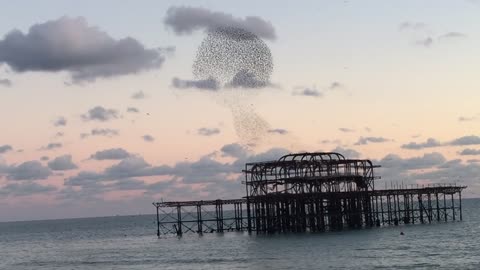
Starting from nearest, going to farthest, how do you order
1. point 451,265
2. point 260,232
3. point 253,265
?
point 451,265 < point 253,265 < point 260,232

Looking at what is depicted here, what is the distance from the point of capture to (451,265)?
61281mm

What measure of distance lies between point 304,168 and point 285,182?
2826 mm

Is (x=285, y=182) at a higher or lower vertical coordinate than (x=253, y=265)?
higher

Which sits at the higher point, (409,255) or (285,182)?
(285,182)

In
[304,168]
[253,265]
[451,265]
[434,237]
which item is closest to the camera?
[451,265]

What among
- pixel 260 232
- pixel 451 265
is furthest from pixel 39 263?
pixel 451 265

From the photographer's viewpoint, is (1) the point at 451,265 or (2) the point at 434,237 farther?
(2) the point at 434,237

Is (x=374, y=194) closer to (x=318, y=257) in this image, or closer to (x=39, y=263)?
(x=318, y=257)

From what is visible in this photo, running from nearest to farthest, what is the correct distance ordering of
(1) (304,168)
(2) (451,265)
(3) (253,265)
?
1. (2) (451,265)
2. (3) (253,265)
3. (1) (304,168)

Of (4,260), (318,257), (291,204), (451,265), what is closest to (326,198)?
(291,204)

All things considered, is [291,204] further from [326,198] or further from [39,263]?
[39,263]

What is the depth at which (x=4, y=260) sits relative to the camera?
97562mm

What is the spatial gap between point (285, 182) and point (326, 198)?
526 centimetres

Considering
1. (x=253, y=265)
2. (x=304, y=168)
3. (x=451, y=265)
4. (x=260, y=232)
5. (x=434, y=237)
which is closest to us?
(x=451, y=265)
